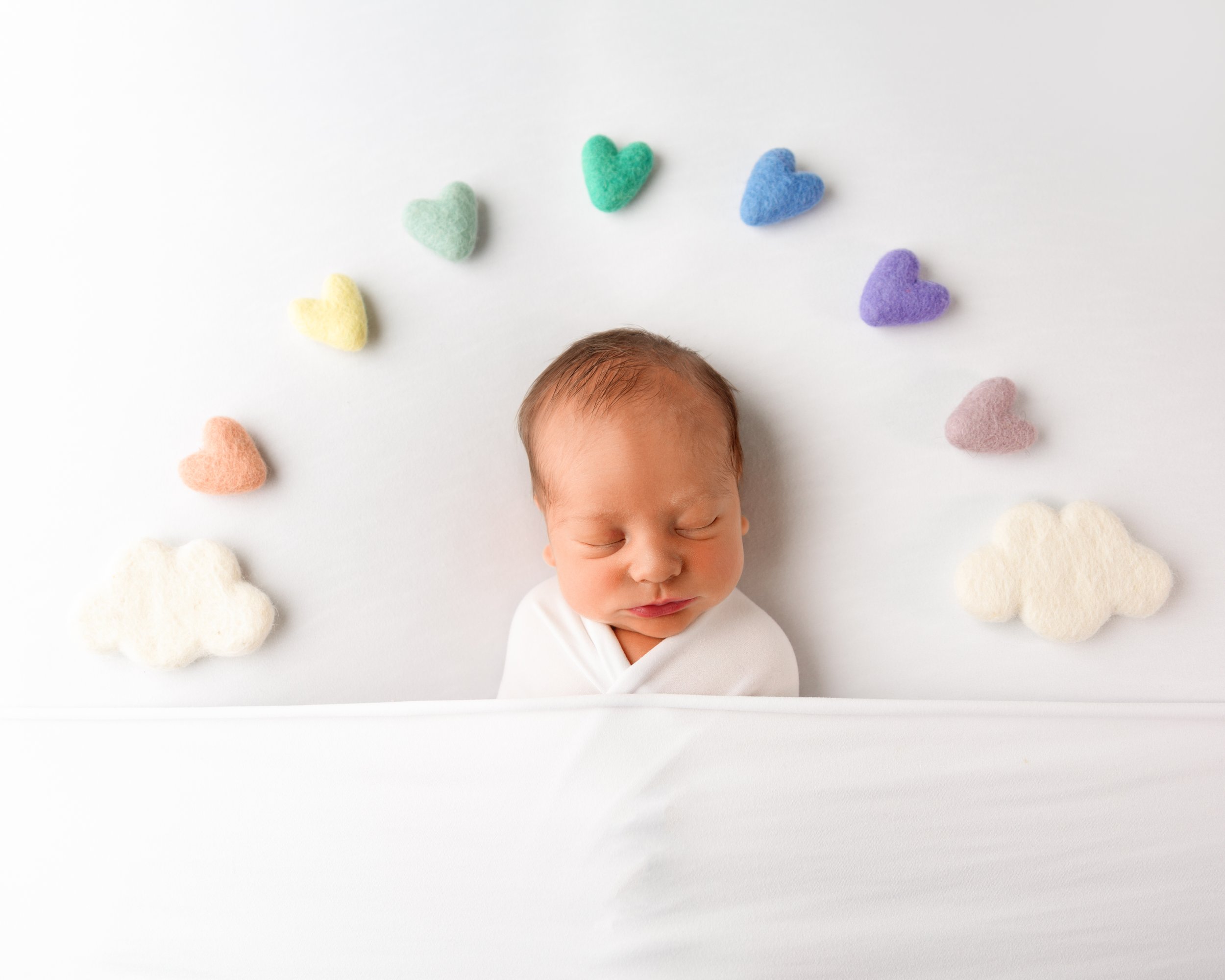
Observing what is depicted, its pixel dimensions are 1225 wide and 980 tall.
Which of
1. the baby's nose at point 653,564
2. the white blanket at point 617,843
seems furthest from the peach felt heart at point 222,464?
the baby's nose at point 653,564

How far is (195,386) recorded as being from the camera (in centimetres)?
119

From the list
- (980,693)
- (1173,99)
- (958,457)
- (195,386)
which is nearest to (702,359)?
(958,457)

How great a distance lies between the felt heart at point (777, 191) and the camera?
1208 mm

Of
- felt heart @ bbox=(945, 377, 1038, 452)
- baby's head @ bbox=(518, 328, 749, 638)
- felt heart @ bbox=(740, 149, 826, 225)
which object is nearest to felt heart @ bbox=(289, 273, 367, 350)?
baby's head @ bbox=(518, 328, 749, 638)

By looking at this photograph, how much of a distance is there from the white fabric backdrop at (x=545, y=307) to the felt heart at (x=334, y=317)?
3cm

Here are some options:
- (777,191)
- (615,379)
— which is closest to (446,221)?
(615,379)

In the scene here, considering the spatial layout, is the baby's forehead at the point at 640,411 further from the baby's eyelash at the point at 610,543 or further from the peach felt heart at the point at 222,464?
the peach felt heart at the point at 222,464

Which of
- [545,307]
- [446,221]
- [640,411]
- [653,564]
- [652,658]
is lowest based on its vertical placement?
[652,658]

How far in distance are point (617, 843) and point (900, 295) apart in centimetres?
81

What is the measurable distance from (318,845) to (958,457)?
3.21ft

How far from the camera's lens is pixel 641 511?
1.02 meters

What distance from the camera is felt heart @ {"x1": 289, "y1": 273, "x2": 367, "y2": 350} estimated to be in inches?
46.3

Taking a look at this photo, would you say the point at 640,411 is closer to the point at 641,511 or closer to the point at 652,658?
the point at 641,511

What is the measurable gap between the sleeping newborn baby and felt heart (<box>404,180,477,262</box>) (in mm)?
222
